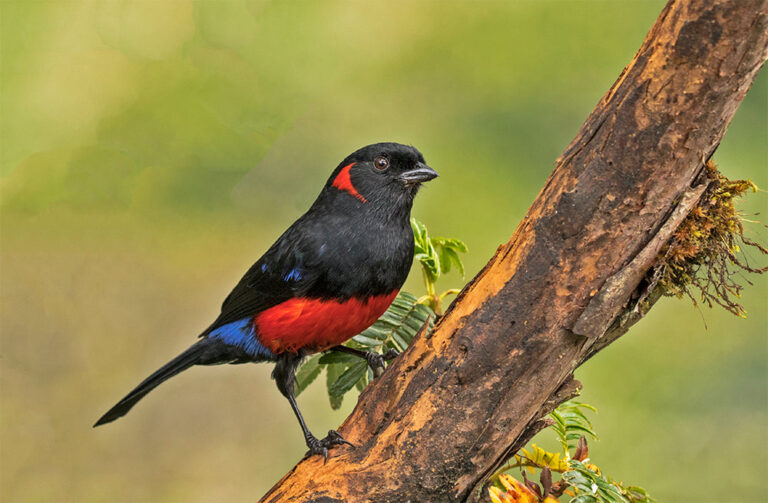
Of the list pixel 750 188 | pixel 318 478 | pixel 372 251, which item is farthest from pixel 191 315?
pixel 750 188

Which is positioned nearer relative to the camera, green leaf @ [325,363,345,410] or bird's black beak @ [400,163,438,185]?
green leaf @ [325,363,345,410]

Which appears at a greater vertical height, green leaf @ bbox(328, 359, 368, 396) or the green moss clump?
the green moss clump

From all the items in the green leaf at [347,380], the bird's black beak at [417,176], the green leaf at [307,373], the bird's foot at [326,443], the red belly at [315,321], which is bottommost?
the bird's foot at [326,443]

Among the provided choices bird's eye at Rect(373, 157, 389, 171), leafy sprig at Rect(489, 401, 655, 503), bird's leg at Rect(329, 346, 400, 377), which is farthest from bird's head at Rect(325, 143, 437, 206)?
leafy sprig at Rect(489, 401, 655, 503)

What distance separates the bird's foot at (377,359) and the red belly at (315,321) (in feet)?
0.37

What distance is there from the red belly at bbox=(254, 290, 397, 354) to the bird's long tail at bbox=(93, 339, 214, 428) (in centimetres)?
38

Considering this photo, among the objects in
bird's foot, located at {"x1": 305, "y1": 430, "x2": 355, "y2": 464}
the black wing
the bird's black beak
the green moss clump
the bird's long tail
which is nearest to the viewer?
the green moss clump

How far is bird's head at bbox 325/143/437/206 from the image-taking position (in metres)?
3.52

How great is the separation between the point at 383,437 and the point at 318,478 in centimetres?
29

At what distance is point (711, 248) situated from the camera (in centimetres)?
234

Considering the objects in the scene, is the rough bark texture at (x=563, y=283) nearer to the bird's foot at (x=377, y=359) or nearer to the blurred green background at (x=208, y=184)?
the bird's foot at (x=377, y=359)

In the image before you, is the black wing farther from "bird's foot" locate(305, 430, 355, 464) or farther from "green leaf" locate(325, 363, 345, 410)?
"bird's foot" locate(305, 430, 355, 464)

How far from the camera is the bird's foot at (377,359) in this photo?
3291mm

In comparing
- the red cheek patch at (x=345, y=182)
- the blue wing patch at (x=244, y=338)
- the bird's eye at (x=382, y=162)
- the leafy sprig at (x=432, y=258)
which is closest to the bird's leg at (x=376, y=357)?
the leafy sprig at (x=432, y=258)
